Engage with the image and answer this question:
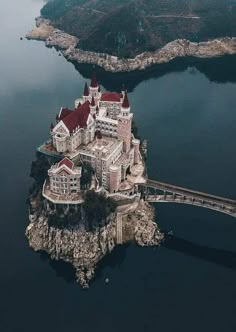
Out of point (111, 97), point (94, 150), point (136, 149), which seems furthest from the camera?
point (111, 97)

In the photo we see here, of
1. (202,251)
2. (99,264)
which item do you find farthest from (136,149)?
(99,264)

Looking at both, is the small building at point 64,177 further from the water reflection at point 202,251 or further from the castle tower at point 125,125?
the water reflection at point 202,251

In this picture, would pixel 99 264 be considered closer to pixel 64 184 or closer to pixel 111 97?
pixel 64 184

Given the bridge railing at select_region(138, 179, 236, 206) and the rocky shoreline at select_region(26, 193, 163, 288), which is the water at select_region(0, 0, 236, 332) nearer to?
the rocky shoreline at select_region(26, 193, 163, 288)

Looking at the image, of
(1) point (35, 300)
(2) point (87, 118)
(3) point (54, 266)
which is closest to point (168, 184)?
(2) point (87, 118)

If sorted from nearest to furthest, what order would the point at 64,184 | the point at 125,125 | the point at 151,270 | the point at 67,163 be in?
1. the point at 151,270
2. the point at 67,163
3. the point at 64,184
4. the point at 125,125

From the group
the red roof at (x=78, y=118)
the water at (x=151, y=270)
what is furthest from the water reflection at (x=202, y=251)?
the red roof at (x=78, y=118)

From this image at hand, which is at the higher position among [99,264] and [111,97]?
[111,97]

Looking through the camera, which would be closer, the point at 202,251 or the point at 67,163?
the point at 202,251

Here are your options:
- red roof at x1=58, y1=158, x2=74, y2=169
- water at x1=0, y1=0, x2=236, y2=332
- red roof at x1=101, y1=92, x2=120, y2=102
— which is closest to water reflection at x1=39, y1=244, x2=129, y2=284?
water at x1=0, y1=0, x2=236, y2=332
